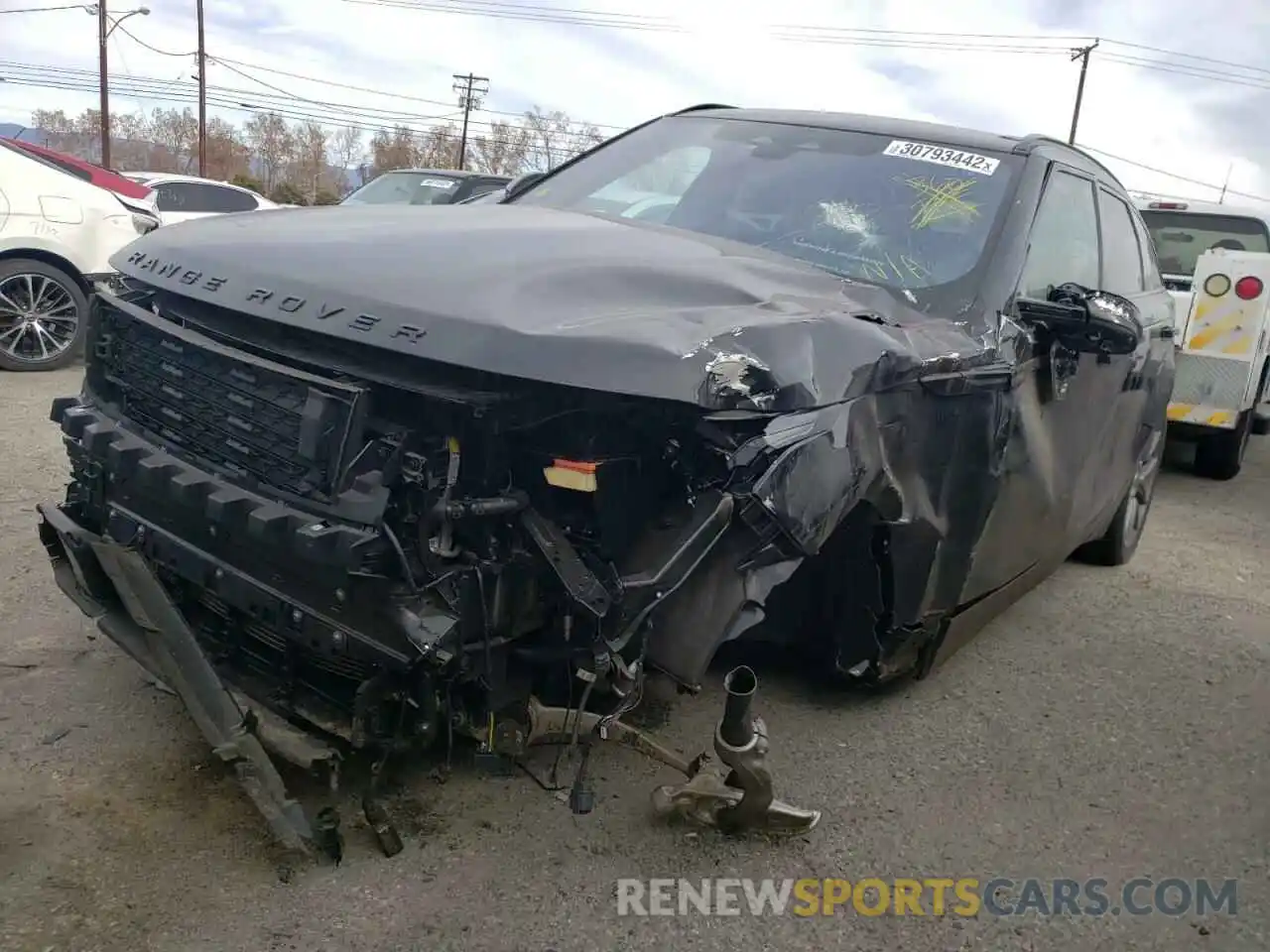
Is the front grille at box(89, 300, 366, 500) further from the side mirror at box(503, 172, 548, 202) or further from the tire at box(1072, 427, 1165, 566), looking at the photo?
the tire at box(1072, 427, 1165, 566)

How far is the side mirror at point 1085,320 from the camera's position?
127 inches

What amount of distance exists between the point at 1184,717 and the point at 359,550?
3.03m

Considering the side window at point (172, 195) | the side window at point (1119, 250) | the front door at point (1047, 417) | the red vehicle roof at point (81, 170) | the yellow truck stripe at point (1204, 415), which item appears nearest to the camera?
the front door at point (1047, 417)

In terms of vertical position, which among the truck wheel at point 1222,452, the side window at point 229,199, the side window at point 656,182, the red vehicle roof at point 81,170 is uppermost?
the side window at point 656,182

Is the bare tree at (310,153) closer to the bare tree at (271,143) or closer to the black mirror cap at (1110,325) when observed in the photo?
the bare tree at (271,143)

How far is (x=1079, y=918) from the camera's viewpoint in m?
2.69

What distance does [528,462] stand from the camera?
244 centimetres

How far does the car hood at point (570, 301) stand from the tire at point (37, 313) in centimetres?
525

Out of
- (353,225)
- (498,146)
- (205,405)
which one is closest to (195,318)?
(205,405)

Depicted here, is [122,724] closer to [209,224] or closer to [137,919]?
[137,919]

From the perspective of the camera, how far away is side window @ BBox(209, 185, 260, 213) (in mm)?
13719

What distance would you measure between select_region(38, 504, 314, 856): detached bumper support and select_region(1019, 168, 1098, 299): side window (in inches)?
99.2

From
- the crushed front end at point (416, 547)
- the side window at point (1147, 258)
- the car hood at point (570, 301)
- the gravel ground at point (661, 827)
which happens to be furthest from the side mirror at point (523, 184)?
the side window at point (1147, 258)

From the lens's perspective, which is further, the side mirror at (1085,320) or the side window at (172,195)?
the side window at (172,195)
